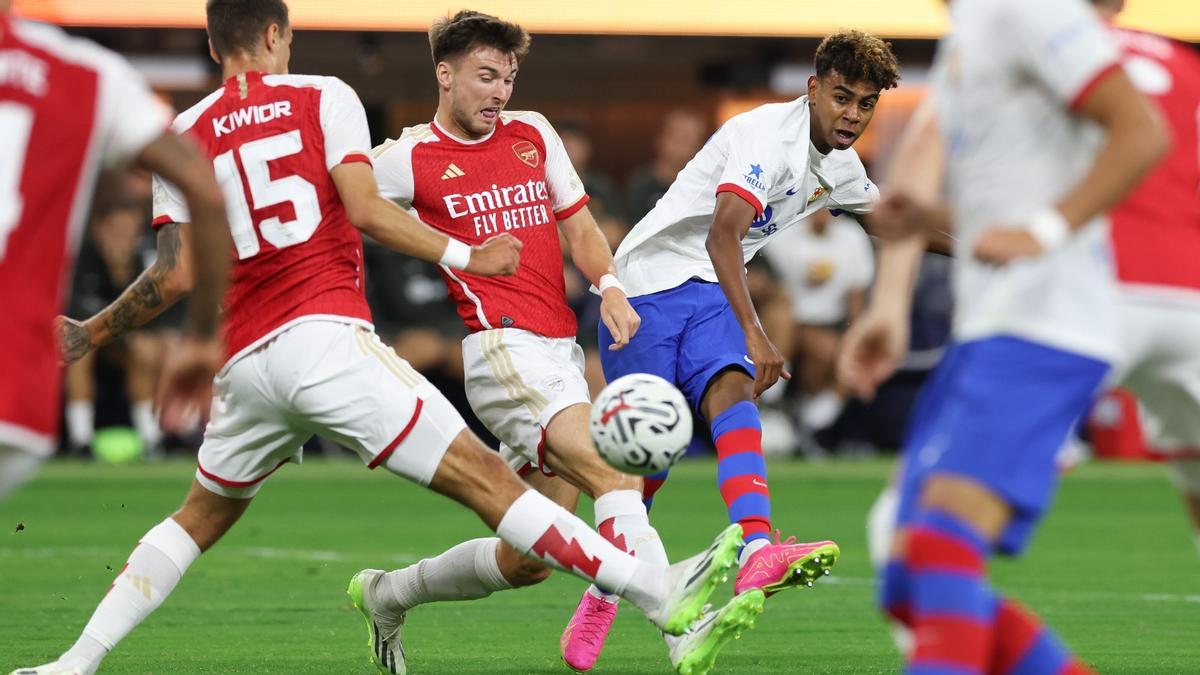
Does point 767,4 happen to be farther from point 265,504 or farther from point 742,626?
point 742,626

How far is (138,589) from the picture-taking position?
6035 millimetres

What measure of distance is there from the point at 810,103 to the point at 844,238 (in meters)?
10.2

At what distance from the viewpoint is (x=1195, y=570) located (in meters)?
9.93

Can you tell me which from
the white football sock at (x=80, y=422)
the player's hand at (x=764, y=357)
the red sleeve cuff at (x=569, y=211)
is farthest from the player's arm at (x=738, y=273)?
the white football sock at (x=80, y=422)

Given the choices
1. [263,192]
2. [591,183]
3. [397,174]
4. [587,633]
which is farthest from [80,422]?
[263,192]

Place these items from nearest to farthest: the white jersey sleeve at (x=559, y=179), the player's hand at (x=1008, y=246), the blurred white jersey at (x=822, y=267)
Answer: the player's hand at (x=1008, y=246)
the white jersey sleeve at (x=559, y=179)
the blurred white jersey at (x=822, y=267)

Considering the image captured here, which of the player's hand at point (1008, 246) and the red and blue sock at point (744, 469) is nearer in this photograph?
the player's hand at point (1008, 246)

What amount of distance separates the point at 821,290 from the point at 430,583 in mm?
11194

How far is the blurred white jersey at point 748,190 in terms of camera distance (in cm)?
725

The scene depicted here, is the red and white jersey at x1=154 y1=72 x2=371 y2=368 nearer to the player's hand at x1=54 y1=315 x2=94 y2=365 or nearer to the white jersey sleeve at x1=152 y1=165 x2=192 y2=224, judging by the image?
the white jersey sleeve at x1=152 y1=165 x2=192 y2=224

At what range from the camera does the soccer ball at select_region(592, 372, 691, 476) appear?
5863 millimetres

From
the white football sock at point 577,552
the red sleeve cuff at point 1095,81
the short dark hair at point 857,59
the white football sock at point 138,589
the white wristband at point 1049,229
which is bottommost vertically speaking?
the white football sock at point 138,589

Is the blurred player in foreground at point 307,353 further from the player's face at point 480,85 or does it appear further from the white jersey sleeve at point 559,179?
the white jersey sleeve at point 559,179

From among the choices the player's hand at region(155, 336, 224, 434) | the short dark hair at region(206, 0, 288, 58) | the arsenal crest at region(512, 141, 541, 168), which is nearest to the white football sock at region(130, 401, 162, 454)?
the arsenal crest at region(512, 141, 541, 168)
